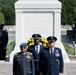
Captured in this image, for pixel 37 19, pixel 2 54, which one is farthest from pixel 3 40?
pixel 37 19

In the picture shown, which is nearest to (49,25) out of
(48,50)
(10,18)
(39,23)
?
(39,23)

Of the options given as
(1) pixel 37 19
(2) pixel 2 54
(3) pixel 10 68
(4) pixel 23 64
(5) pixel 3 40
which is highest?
(1) pixel 37 19

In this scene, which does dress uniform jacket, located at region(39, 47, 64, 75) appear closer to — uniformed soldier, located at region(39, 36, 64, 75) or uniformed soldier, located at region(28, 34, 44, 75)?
uniformed soldier, located at region(39, 36, 64, 75)

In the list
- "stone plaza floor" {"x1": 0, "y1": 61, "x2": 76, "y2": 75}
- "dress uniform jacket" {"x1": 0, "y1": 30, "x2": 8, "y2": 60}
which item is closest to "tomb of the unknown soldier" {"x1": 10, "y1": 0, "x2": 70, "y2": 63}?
"dress uniform jacket" {"x1": 0, "y1": 30, "x2": 8, "y2": 60}

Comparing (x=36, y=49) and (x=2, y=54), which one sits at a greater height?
(x=36, y=49)

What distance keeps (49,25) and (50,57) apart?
679 centimetres

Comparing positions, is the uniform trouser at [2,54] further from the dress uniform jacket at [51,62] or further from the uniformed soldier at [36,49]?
the dress uniform jacket at [51,62]

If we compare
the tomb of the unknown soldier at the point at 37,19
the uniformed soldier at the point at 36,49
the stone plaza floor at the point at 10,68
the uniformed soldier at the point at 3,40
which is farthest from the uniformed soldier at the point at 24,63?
the tomb of the unknown soldier at the point at 37,19

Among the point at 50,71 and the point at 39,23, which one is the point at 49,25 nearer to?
the point at 39,23

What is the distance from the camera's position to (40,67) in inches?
327

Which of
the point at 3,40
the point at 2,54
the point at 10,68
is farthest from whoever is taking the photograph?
the point at 2,54

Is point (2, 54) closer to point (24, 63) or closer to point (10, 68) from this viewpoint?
point (10, 68)

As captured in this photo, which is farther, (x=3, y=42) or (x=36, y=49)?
(x=3, y=42)

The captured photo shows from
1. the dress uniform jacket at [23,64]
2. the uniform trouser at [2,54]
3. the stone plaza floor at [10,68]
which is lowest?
the stone plaza floor at [10,68]
